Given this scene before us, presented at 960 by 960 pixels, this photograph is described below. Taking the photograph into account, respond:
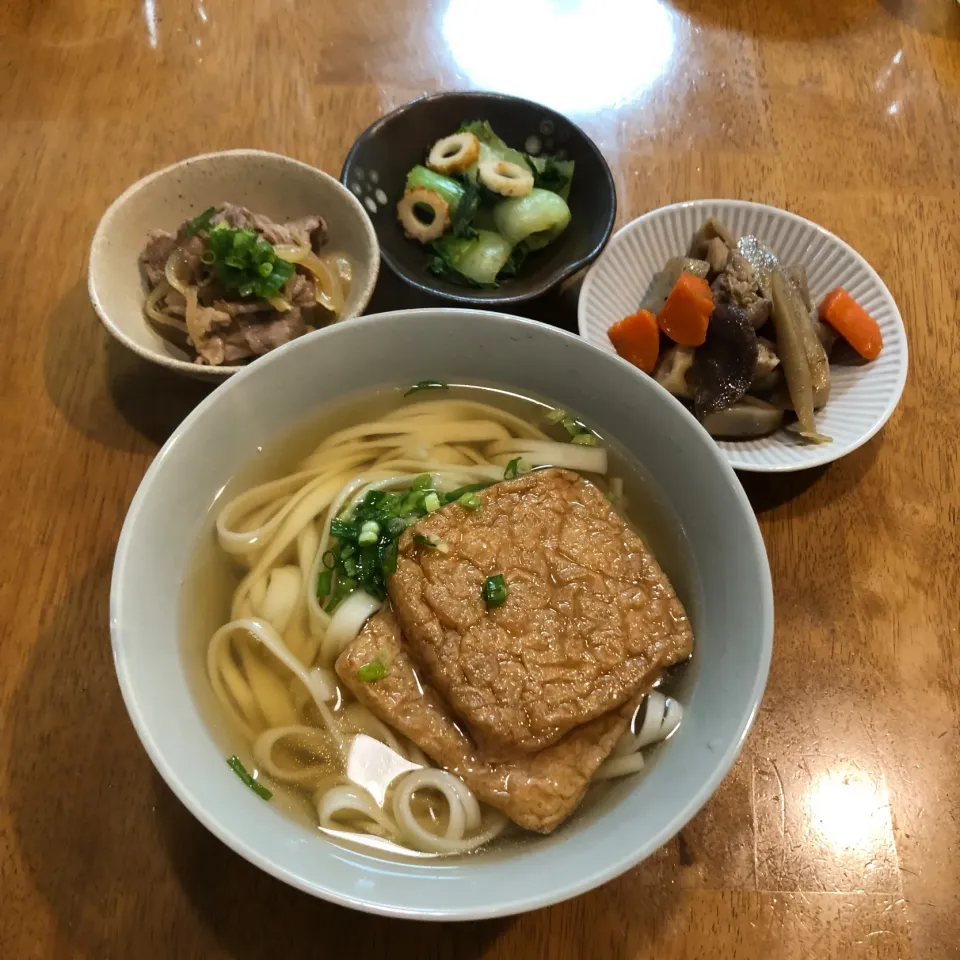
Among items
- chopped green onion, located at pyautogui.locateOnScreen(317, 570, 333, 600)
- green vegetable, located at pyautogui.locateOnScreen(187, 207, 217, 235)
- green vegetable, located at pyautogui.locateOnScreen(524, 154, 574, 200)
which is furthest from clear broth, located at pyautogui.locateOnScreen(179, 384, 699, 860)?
green vegetable, located at pyautogui.locateOnScreen(524, 154, 574, 200)

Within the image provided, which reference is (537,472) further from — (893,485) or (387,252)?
(893,485)

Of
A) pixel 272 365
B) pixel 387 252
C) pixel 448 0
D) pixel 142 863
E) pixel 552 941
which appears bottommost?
pixel 552 941

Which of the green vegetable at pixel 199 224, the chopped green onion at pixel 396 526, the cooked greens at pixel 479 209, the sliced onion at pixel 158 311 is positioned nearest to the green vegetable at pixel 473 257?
the cooked greens at pixel 479 209

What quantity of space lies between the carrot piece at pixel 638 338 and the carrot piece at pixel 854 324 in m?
0.58

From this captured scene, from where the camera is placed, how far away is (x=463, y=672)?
1.61 metres

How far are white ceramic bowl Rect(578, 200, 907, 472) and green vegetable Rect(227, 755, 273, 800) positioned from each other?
4.92 feet

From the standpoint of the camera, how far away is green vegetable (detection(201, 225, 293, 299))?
85.7 inches

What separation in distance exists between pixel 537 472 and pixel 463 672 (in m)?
0.56

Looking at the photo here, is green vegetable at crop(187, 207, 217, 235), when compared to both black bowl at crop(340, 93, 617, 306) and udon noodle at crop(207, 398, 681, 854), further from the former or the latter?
udon noodle at crop(207, 398, 681, 854)

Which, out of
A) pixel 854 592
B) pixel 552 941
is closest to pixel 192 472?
pixel 552 941

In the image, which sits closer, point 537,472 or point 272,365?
point 272,365

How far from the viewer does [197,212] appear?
2412 mm

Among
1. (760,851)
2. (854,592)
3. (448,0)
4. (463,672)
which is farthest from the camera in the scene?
(448,0)

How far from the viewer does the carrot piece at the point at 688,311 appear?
232cm
